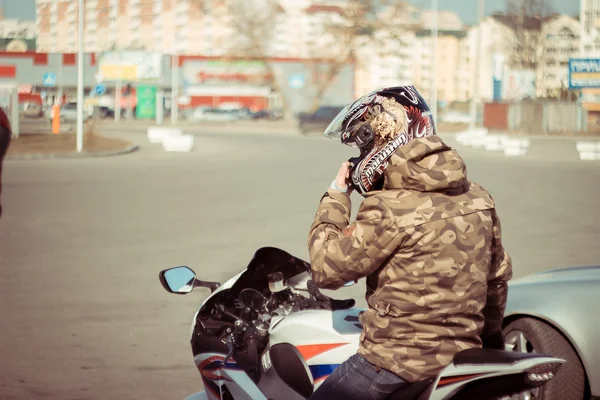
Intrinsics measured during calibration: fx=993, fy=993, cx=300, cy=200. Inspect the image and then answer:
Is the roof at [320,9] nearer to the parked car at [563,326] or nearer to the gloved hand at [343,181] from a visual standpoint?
the parked car at [563,326]

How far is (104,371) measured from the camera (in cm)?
594

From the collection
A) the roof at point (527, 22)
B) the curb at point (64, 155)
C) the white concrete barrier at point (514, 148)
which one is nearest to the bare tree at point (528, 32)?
the roof at point (527, 22)

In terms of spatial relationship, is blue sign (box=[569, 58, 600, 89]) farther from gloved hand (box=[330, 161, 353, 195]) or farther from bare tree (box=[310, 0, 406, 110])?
gloved hand (box=[330, 161, 353, 195])

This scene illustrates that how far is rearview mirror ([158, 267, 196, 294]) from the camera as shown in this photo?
3.55 metres

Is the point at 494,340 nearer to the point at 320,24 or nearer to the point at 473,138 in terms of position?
the point at 473,138

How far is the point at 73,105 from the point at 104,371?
258 ft

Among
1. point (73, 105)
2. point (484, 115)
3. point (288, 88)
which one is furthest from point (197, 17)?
point (484, 115)

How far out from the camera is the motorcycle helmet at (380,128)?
9.91ft

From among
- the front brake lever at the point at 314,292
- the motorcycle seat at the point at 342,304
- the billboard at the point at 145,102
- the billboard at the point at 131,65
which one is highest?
the billboard at the point at 131,65

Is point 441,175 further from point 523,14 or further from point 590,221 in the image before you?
point 523,14

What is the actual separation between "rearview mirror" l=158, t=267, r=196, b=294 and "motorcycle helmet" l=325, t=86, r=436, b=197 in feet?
2.64

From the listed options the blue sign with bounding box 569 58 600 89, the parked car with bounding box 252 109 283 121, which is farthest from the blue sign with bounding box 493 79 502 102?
the blue sign with bounding box 569 58 600 89

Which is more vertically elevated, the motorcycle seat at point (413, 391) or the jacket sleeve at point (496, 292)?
the jacket sleeve at point (496, 292)

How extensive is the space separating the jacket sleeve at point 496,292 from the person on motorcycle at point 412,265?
20 cm
